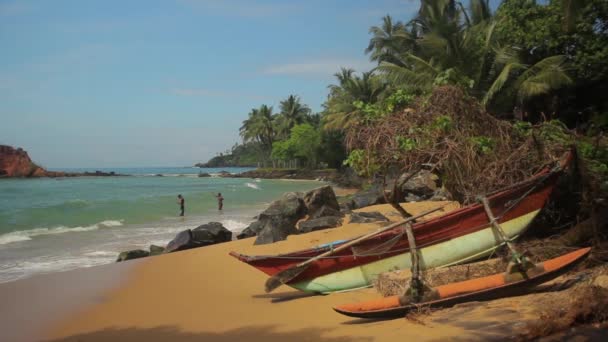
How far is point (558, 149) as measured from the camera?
21.6 feet

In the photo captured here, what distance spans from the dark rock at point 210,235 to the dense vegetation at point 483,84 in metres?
5.94

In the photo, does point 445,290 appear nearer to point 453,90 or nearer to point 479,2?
point 453,90

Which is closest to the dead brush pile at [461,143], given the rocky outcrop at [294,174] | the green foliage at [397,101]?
the green foliage at [397,101]

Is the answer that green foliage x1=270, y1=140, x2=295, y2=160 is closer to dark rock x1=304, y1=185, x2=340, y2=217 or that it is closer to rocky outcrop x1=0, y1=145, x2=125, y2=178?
dark rock x1=304, y1=185, x2=340, y2=217

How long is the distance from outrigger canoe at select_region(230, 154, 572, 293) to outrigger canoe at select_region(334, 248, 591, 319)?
96cm

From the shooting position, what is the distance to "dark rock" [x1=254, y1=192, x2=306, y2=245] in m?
11.7

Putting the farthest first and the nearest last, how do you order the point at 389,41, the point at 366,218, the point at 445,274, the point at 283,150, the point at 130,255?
the point at 283,150, the point at 389,41, the point at 366,218, the point at 130,255, the point at 445,274

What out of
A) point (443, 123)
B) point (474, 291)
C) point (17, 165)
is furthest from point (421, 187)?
point (17, 165)

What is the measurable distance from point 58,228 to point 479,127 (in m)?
17.6

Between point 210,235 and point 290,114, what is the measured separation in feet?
169

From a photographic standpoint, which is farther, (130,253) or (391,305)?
(130,253)

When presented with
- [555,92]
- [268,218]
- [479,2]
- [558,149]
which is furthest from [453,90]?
[479,2]

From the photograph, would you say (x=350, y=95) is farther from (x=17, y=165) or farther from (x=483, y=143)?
(x=17, y=165)

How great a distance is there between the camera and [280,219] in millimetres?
13117
